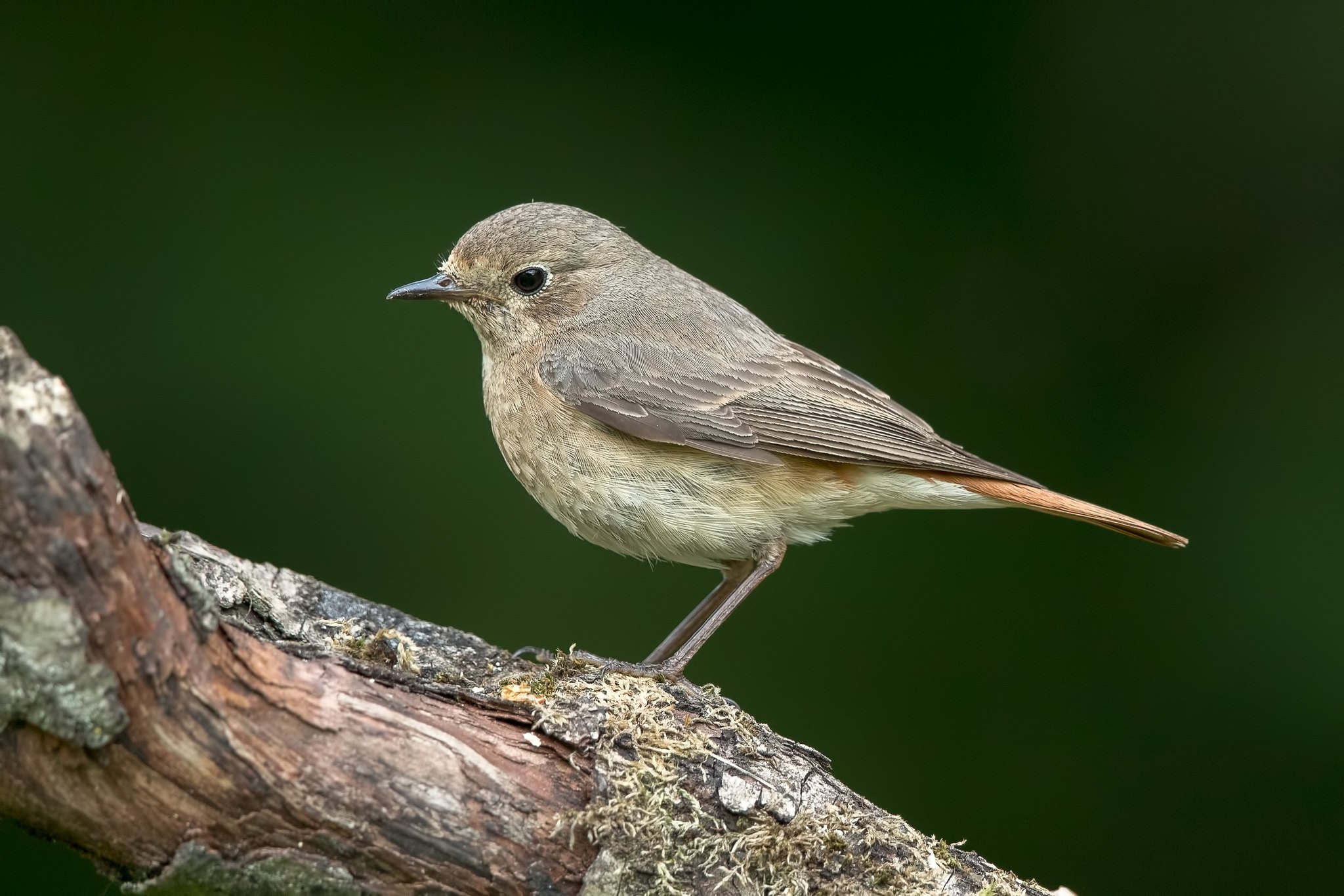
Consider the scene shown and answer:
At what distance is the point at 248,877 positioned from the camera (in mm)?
2434

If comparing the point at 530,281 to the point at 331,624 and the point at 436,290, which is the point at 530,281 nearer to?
the point at 436,290

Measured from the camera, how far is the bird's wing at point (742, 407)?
407 centimetres

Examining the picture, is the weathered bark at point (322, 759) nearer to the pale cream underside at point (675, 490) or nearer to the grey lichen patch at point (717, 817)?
the grey lichen patch at point (717, 817)

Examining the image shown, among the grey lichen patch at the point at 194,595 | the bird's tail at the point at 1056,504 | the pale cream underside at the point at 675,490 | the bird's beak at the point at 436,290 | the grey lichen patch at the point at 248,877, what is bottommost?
the grey lichen patch at the point at 248,877

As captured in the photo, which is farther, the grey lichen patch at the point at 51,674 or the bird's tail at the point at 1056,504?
the bird's tail at the point at 1056,504

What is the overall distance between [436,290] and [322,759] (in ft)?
7.65

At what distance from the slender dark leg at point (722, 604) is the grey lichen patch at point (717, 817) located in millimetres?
699

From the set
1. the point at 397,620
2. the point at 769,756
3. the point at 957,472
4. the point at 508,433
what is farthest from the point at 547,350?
the point at 769,756

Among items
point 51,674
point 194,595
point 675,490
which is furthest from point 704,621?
point 51,674

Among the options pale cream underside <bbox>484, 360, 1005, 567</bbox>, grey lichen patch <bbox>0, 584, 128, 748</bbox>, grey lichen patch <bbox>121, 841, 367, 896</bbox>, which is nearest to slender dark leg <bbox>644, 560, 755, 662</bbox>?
pale cream underside <bbox>484, 360, 1005, 567</bbox>

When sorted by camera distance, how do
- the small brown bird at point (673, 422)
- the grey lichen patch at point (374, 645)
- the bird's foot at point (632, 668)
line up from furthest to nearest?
the small brown bird at point (673, 422) → the bird's foot at point (632, 668) → the grey lichen patch at point (374, 645)

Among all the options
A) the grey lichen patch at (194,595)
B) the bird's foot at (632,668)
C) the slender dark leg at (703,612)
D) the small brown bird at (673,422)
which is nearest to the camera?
A: the grey lichen patch at (194,595)

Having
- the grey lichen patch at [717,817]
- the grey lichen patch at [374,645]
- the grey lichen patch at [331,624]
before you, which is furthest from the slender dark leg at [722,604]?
the grey lichen patch at [374,645]

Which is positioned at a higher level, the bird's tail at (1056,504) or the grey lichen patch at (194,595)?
the bird's tail at (1056,504)
